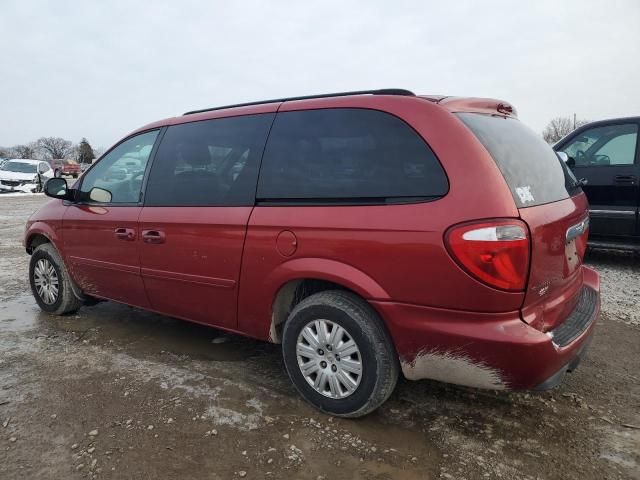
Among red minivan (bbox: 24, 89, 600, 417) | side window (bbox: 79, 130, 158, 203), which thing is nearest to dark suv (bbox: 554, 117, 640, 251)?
red minivan (bbox: 24, 89, 600, 417)

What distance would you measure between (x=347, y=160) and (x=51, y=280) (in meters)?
3.30

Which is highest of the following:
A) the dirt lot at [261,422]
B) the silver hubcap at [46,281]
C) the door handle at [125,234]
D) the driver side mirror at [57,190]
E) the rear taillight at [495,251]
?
the driver side mirror at [57,190]

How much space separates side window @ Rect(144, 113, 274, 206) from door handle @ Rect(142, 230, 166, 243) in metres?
0.20

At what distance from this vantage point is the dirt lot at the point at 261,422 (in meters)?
2.28

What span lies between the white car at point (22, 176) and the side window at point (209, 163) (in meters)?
21.4

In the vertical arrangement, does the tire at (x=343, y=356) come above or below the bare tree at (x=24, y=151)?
below

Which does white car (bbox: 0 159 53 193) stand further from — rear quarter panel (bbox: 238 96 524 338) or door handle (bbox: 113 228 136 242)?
rear quarter panel (bbox: 238 96 524 338)

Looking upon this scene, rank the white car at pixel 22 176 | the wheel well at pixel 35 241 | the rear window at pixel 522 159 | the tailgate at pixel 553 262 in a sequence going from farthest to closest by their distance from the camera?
the white car at pixel 22 176 → the wheel well at pixel 35 241 → the rear window at pixel 522 159 → the tailgate at pixel 553 262

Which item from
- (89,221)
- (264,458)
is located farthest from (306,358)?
(89,221)

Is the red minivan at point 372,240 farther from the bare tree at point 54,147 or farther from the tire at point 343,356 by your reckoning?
the bare tree at point 54,147

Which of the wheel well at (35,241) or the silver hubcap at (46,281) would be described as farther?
the wheel well at (35,241)

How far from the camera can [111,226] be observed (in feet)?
12.1

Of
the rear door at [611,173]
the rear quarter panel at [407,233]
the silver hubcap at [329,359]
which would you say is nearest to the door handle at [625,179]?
the rear door at [611,173]

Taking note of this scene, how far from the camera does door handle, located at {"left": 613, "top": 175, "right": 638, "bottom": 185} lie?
5.62 metres
